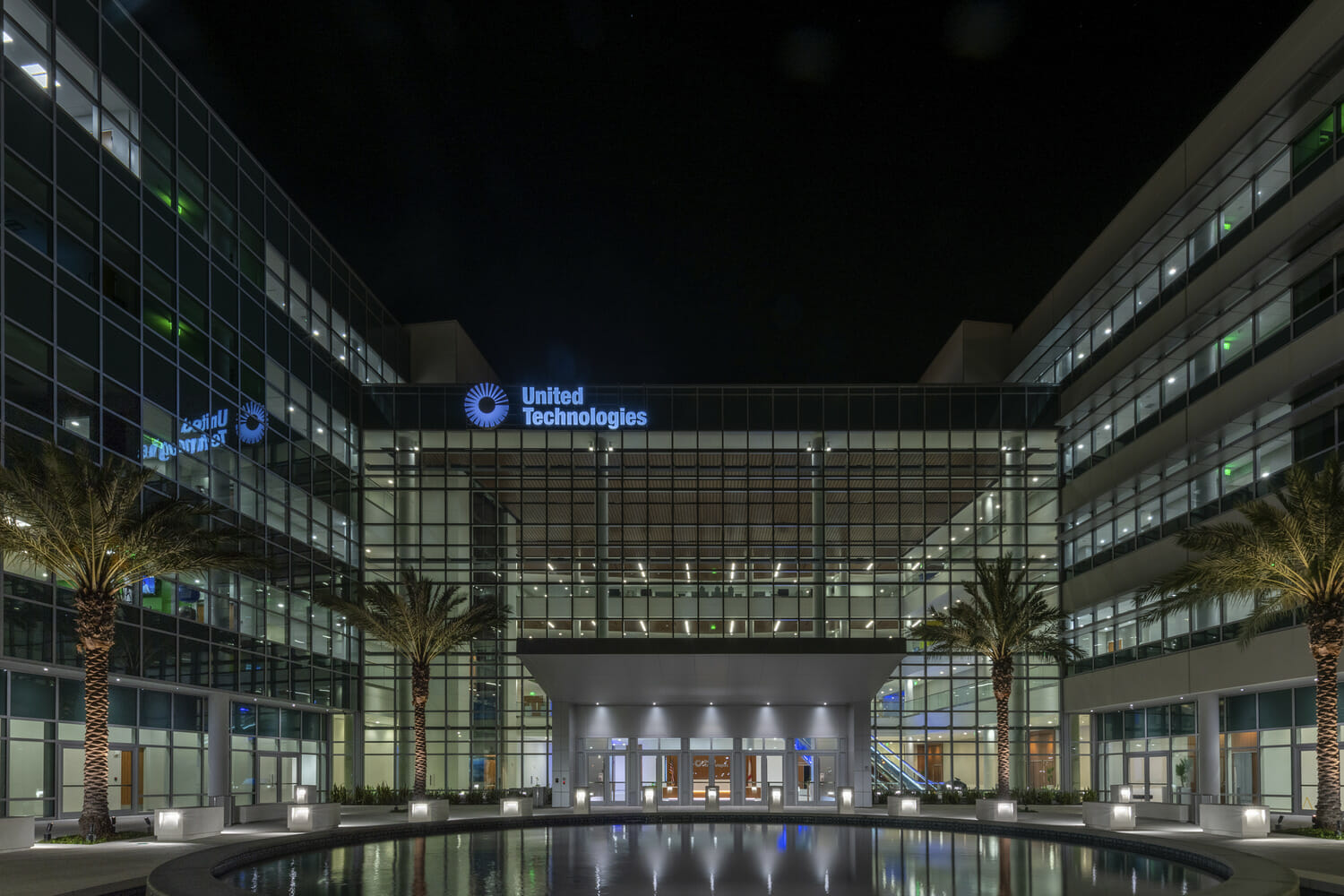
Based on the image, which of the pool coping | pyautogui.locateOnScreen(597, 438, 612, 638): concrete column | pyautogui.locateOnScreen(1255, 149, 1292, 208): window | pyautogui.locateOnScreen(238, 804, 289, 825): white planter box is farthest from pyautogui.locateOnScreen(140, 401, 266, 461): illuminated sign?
pyautogui.locateOnScreen(1255, 149, 1292, 208): window

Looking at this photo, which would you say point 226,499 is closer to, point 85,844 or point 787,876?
point 85,844

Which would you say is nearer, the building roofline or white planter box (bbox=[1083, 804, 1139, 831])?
the building roofline

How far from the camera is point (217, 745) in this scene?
4197 centimetres

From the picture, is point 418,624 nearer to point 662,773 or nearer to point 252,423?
point 252,423

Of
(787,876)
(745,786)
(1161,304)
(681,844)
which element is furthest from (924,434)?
(787,876)

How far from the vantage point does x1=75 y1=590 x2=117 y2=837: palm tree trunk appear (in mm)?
29766

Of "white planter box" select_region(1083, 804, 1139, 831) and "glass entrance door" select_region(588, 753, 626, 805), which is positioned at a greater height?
"white planter box" select_region(1083, 804, 1139, 831)

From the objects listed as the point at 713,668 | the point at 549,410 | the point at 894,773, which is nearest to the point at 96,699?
the point at 713,668

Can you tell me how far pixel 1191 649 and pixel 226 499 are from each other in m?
32.8

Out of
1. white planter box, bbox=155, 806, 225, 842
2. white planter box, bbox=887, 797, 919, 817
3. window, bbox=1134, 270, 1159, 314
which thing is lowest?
white planter box, bbox=887, 797, 919, 817

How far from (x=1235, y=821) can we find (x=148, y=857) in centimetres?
2600

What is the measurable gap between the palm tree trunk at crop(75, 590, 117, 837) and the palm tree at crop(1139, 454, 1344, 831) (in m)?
27.2

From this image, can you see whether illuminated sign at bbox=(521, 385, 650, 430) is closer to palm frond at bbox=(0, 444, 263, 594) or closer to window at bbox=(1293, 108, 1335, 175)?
palm frond at bbox=(0, 444, 263, 594)

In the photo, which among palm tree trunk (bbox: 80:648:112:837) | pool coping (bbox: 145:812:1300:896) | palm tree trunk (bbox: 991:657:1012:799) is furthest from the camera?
palm tree trunk (bbox: 991:657:1012:799)
